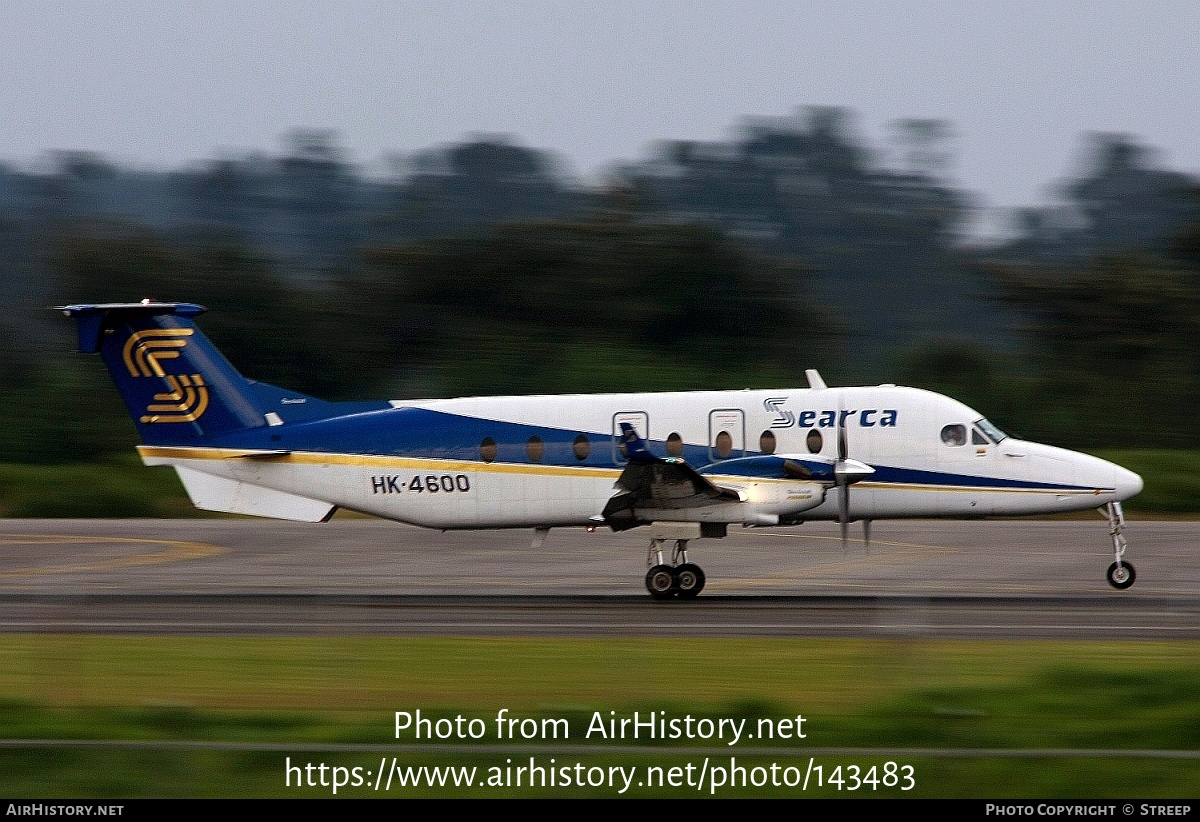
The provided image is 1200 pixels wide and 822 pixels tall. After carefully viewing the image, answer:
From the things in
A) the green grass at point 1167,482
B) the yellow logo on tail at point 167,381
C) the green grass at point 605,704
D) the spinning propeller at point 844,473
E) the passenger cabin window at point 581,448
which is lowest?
the green grass at point 1167,482

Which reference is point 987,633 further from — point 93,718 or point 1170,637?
point 93,718

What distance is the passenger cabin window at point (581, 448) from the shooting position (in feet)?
61.7

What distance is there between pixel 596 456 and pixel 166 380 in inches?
254

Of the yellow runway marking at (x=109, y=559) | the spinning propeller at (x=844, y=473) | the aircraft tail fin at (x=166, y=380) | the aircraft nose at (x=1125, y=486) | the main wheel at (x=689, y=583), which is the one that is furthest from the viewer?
the yellow runway marking at (x=109, y=559)

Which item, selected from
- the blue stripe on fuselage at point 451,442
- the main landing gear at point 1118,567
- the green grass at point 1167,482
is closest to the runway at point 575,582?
the main landing gear at point 1118,567

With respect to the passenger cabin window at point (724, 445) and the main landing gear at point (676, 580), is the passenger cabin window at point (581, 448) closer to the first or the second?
the main landing gear at point (676, 580)

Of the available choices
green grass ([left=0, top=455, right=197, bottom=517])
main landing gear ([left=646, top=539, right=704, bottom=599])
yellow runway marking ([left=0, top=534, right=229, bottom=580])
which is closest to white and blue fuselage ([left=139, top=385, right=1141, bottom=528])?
main landing gear ([left=646, top=539, right=704, bottom=599])

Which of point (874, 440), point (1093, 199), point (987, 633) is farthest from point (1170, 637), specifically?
point (1093, 199)

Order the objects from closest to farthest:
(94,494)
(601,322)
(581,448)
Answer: (581,448), (94,494), (601,322)

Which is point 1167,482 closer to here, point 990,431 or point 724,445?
point 990,431

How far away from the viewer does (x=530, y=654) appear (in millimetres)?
12914

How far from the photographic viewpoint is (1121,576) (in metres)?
18.2

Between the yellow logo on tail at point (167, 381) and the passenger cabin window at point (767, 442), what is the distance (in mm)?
8079

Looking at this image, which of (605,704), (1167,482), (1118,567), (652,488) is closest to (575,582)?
(652,488)
